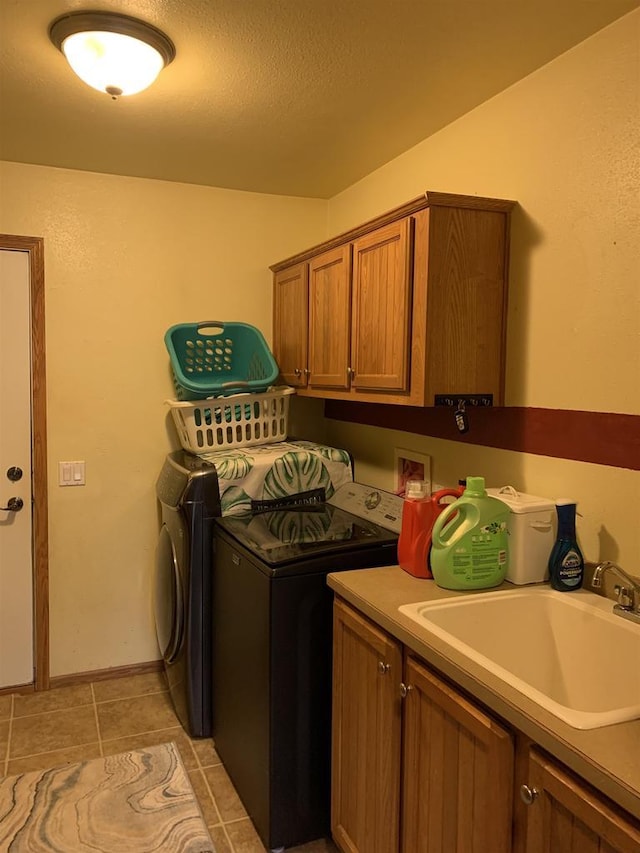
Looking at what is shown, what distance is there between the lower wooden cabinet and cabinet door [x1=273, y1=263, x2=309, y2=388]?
1.34m

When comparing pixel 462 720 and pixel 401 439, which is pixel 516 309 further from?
pixel 462 720

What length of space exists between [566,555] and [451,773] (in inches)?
26.4

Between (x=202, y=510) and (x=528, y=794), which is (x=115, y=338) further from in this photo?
(x=528, y=794)

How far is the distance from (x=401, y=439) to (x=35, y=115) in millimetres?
1843

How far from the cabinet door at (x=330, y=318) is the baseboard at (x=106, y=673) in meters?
1.65

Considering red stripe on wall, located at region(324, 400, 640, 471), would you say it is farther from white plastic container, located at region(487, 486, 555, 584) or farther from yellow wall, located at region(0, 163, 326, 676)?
yellow wall, located at region(0, 163, 326, 676)

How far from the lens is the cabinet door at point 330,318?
242 centimetres

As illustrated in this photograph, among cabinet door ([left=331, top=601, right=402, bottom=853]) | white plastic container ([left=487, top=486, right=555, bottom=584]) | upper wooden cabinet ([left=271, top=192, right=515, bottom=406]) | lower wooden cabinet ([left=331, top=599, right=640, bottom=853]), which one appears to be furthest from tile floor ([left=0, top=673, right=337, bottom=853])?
upper wooden cabinet ([left=271, top=192, right=515, bottom=406])

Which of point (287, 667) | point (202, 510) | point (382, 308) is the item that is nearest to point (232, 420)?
point (202, 510)

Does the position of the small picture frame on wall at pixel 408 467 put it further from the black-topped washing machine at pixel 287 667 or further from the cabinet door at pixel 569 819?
the cabinet door at pixel 569 819

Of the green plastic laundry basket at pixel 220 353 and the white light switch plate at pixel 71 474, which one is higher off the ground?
the green plastic laundry basket at pixel 220 353

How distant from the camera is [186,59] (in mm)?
1877

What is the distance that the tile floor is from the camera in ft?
6.98

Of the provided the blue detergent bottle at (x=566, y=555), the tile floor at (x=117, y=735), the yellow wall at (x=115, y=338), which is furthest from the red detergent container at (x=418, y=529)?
the yellow wall at (x=115, y=338)
